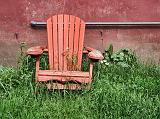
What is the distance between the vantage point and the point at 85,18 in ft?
23.9

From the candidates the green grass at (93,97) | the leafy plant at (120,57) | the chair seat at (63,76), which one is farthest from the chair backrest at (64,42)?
the leafy plant at (120,57)

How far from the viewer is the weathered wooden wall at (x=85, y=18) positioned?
723 cm

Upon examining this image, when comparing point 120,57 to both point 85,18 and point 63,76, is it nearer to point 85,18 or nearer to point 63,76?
point 85,18

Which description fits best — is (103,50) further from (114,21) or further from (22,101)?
(22,101)

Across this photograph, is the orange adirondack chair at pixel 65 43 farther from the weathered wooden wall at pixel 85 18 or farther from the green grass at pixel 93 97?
the weathered wooden wall at pixel 85 18

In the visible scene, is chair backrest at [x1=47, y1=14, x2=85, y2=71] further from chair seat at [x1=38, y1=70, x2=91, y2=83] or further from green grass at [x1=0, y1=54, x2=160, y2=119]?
chair seat at [x1=38, y1=70, x2=91, y2=83]

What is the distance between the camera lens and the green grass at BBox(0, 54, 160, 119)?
18.7 feet

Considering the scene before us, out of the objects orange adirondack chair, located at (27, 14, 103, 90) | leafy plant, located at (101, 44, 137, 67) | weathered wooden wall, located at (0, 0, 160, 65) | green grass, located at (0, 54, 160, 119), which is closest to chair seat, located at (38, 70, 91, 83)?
green grass, located at (0, 54, 160, 119)

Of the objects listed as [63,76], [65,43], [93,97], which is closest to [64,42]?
[65,43]

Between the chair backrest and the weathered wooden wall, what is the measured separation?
51cm

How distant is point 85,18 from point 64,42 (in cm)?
76

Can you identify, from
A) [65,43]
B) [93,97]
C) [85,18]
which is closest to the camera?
[93,97]

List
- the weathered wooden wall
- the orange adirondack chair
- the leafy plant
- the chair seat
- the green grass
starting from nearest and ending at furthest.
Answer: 1. the green grass
2. the chair seat
3. the orange adirondack chair
4. the weathered wooden wall
5. the leafy plant

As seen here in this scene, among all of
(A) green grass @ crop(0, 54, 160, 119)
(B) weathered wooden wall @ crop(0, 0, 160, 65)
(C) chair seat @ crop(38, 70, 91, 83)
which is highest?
(B) weathered wooden wall @ crop(0, 0, 160, 65)
